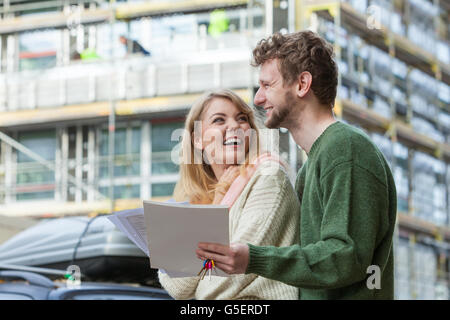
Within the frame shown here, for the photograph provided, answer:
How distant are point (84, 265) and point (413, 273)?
3715 millimetres

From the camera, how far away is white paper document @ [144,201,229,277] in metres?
0.61

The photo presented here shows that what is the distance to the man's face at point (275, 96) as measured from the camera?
0.72 meters

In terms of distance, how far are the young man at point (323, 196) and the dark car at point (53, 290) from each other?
83cm

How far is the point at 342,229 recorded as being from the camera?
0.64 meters

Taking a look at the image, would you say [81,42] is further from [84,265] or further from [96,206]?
[84,265]

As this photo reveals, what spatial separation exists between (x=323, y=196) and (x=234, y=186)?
171mm

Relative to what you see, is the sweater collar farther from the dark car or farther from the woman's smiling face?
the dark car

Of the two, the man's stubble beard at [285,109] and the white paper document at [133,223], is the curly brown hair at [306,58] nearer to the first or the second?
the man's stubble beard at [285,109]

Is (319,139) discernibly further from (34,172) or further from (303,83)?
(34,172)

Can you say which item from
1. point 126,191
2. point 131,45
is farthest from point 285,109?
point 131,45

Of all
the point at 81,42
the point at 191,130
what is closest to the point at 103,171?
the point at 81,42

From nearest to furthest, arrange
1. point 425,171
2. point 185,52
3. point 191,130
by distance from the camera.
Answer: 1. point 191,130
2. point 185,52
3. point 425,171

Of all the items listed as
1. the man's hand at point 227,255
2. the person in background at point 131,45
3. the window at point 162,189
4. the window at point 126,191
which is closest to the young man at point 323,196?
the man's hand at point 227,255
